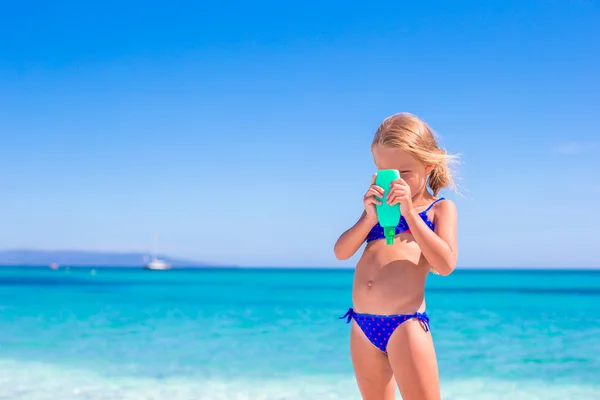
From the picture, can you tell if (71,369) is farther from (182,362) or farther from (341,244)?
(341,244)

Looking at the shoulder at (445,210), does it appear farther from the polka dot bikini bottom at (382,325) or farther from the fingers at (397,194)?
the polka dot bikini bottom at (382,325)

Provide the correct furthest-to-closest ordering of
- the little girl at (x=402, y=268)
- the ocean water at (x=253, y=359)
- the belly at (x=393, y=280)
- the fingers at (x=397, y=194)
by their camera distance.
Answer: the ocean water at (x=253, y=359), the belly at (x=393, y=280), the little girl at (x=402, y=268), the fingers at (x=397, y=194)

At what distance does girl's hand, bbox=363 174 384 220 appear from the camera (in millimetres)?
2818

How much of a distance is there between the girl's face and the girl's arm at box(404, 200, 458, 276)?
166 mm

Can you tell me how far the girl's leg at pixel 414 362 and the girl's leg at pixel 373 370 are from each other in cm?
13

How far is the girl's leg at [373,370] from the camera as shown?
3.05 meters

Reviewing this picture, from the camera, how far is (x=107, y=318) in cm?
1953

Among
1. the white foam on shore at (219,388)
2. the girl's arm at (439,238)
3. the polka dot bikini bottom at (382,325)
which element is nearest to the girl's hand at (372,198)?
the girl's arm at (439,238)

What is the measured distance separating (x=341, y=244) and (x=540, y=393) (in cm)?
672

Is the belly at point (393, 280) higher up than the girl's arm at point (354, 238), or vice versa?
the girl's arm at point (354, 238)

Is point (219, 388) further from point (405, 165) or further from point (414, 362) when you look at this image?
point (405, 165)

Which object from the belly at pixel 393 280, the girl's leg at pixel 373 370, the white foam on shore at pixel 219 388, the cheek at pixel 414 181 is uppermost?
the cheek at pixel 414 181

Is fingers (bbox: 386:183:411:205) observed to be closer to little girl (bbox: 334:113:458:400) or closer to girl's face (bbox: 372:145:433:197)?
little girl (bbox: 334:113:458:400)

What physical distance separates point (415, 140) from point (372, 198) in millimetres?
374
